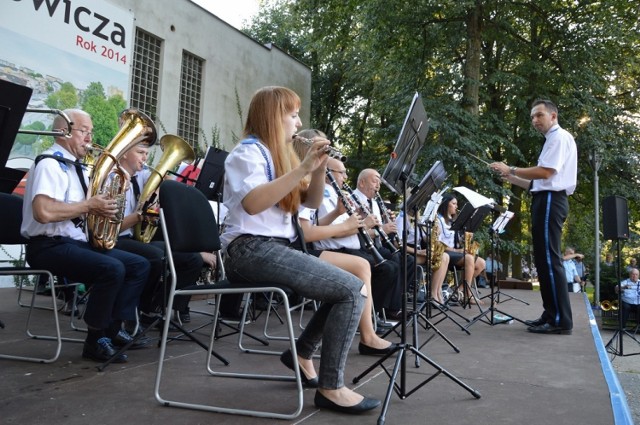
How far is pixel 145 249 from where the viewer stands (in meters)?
4.76

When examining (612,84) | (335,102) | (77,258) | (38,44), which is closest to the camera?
(77,258)

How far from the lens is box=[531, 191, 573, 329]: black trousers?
5426 millimetres

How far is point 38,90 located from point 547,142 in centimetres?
822

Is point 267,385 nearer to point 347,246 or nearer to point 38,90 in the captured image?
point 347,246

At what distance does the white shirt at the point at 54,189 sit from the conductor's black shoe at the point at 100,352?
2.42 ft

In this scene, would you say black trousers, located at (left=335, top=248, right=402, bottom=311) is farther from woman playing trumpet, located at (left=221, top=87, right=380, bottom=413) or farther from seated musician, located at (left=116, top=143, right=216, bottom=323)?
woman playing trumpet, located at (left=221, top=87, right=380, bottom=413)

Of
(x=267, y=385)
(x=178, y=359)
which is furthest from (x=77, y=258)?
(x=267, y=385)

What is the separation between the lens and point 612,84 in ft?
56.5

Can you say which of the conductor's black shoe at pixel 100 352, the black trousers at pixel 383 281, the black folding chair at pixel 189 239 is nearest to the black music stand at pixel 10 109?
the black folding chair at pixel 189 239

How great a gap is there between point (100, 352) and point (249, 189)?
1.83 m

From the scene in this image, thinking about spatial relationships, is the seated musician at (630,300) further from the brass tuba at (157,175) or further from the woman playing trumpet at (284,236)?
the woman playing trumpet at (284,236)

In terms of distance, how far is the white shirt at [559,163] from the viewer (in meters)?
5.49

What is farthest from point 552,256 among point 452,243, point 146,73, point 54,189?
point 146,73

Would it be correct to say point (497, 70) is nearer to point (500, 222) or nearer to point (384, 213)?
point (500, 222)
